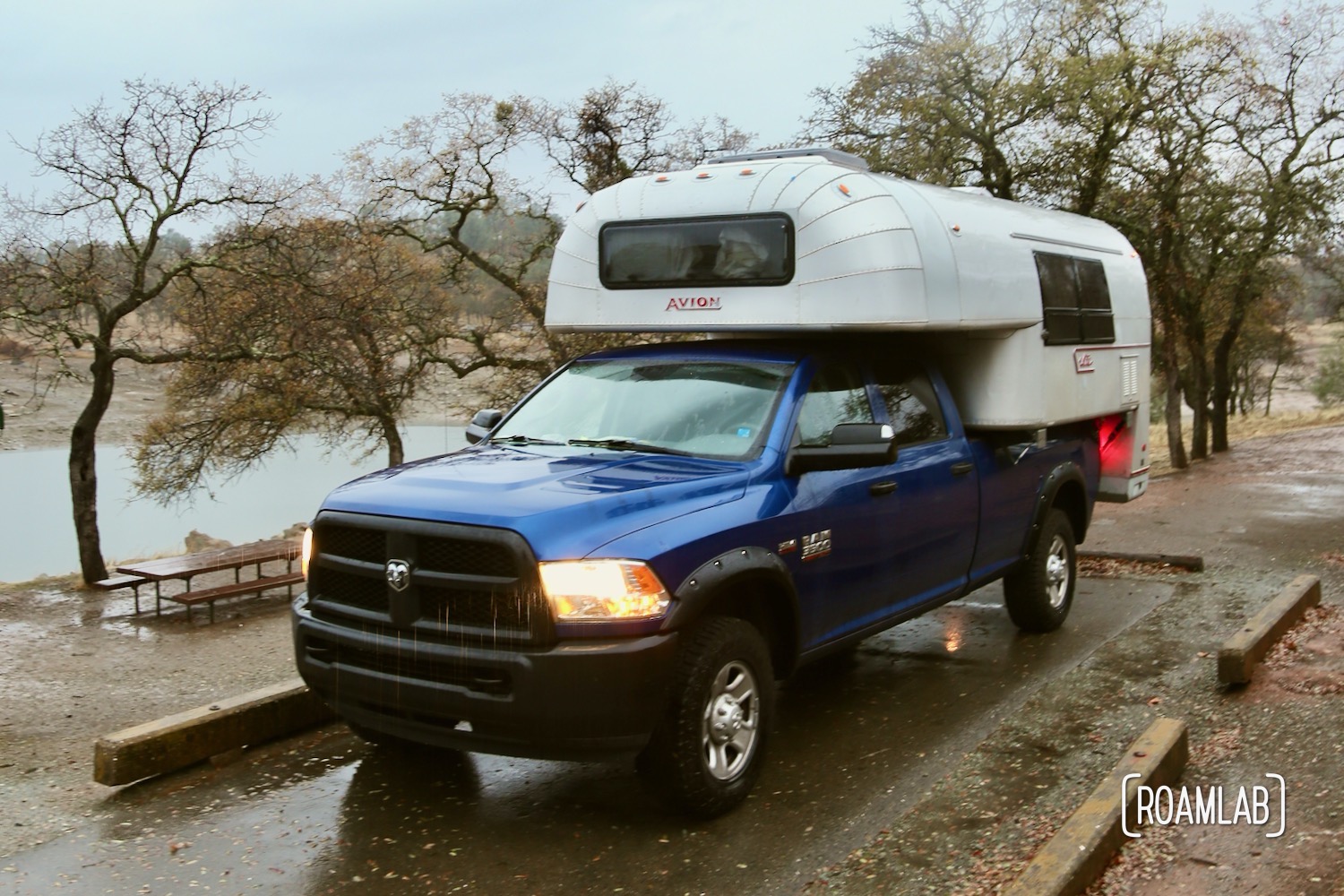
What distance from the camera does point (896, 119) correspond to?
65.3 feet

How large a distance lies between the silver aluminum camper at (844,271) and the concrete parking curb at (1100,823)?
7.77 feet

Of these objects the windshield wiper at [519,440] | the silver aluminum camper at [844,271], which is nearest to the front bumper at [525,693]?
the windshield wiper at [519,440]

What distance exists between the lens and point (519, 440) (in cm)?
621

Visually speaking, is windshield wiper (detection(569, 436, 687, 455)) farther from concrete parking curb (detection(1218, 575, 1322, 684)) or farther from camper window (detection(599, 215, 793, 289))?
concrete parking curb (detection(1218, 575, 1322, 684))

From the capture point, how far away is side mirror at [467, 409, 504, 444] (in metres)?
6.73

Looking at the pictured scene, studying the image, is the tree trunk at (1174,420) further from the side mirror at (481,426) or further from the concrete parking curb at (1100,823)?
the concrete parking curb at (1100,823)

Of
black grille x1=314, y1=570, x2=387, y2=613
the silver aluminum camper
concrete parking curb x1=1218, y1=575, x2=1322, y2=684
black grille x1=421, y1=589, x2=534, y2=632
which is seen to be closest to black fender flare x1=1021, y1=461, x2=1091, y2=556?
the silver aluminum camper

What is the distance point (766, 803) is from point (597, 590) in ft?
4.50

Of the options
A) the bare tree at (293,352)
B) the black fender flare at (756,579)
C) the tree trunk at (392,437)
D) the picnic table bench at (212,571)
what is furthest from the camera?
the tree trunk at (392,437)

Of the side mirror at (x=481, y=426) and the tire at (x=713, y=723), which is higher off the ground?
the side mirror at (x=481, y=426)

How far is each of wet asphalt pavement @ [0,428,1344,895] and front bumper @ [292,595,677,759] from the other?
0.46 metres

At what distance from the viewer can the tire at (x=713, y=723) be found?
4.73 metres

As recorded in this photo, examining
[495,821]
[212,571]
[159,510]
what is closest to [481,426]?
[495,821]

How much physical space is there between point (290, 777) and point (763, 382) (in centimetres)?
288
